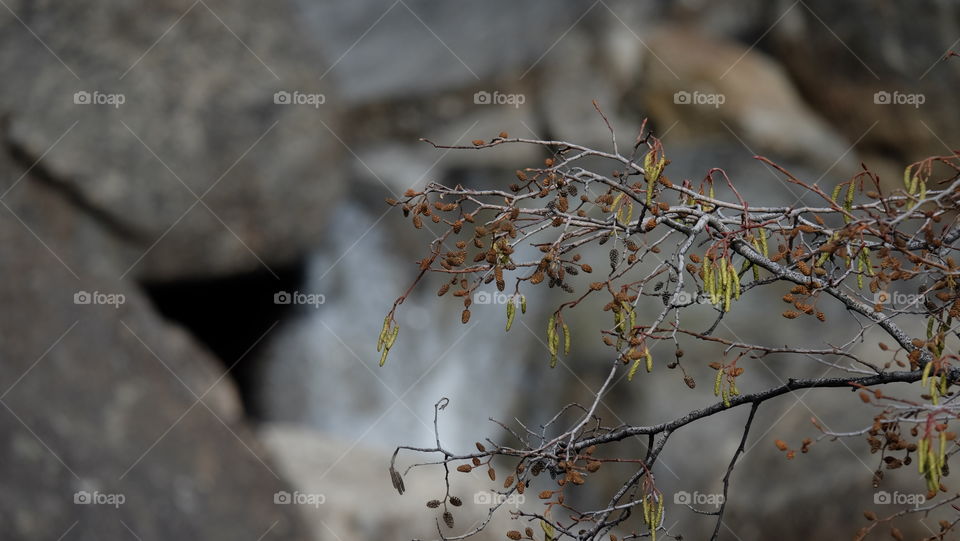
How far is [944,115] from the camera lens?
34.5 ft

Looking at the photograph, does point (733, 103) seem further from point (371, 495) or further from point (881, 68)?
point (371, 495)

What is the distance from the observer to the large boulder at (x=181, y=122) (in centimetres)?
862

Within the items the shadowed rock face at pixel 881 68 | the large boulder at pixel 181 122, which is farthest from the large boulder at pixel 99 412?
the shadowed rock face at pixel 881 68

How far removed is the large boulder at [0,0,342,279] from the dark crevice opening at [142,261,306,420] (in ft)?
0.97

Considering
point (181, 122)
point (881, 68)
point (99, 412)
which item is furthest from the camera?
point (881, 68)

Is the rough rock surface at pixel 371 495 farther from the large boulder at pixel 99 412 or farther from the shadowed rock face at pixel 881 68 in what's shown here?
the shadowed rock face at pixel 881 68

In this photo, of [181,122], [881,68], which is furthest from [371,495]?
[881,68]

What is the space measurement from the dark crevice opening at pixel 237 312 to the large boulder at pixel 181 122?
30cm

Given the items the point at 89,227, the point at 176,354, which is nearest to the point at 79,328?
the point at 176,354

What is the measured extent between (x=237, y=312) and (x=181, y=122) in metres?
2.24

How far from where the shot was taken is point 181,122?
30.4 ft

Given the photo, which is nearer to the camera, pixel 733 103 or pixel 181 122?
pixel 181 122

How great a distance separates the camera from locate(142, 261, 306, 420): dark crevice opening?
992 cm

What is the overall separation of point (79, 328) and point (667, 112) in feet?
25.2
